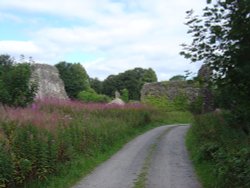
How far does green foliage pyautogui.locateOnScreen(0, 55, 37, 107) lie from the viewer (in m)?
17.8

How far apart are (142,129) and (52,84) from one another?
732 cm

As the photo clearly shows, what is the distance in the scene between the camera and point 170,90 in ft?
167

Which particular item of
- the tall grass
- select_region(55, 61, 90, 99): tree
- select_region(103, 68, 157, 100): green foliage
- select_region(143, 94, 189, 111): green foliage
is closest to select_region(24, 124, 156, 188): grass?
the tall grass

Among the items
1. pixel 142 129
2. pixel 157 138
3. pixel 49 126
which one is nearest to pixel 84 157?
pixel 49 126

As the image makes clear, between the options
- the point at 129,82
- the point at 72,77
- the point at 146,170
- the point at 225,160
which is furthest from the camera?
the point at 129,82

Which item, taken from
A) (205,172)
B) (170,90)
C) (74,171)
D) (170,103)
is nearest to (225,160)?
(205,172)

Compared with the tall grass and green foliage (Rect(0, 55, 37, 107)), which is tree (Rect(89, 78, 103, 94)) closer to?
the tall grass

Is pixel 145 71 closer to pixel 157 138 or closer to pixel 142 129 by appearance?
pixel 142 129

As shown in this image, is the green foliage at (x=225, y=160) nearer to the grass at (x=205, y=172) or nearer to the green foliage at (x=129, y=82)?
the grass at (x=205, y=172)

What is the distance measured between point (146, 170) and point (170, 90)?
38.1 m

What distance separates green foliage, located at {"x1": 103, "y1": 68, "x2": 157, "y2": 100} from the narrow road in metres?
71.3

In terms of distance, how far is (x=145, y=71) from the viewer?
321 ft

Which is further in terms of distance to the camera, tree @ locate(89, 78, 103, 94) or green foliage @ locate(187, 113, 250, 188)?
tree @ locate(89, 78, 103, 94)

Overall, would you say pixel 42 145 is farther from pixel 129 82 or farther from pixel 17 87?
pixel 129 82
